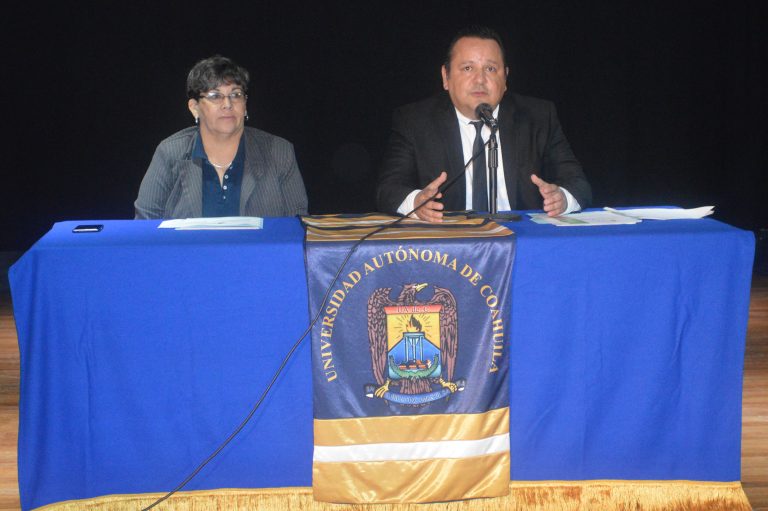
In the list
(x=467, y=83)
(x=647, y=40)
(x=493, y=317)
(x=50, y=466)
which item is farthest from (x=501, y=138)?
(x=647, y=40)

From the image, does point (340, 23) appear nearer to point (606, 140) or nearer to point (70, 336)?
point (606, 140)

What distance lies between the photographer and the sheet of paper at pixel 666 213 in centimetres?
219

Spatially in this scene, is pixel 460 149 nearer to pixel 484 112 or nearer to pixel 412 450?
pixel 484 112

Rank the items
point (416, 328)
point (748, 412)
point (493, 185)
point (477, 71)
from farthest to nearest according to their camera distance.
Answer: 1. point (748, 412)
2. point (477, 71)
3. point (493, 185)
4. point (416, 328)

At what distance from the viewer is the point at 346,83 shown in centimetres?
463

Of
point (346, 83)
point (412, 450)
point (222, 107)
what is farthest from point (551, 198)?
point (346, 83)

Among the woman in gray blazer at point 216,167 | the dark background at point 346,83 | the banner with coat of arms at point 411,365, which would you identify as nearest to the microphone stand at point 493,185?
the banner with coat of arms at point 411,365

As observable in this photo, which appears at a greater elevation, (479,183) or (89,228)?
(479,183)

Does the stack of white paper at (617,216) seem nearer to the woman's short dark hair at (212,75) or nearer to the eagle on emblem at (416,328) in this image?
the eagle on emblem at (416,328)

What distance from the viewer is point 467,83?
8.46 feet

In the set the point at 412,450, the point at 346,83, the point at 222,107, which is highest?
the point at 346,83

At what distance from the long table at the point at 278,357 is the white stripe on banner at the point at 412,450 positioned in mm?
62

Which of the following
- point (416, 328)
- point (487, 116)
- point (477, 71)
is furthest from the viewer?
point (477, 71)

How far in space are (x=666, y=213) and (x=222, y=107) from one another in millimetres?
1453
